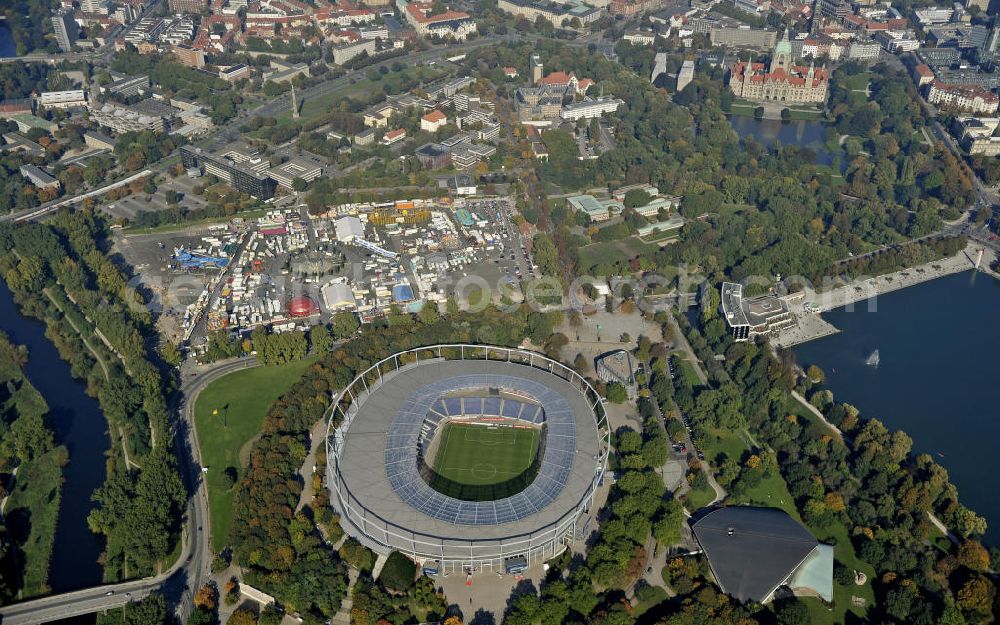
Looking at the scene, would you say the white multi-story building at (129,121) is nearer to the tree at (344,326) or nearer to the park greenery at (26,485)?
the park greenery at (26,485)

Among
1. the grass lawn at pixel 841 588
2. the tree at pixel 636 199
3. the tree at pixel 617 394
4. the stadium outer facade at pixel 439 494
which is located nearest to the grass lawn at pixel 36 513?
the stadium outer facade at pixel 439 494

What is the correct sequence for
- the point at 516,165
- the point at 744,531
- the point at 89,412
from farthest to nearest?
the point at 516,165 → the point at 89,412 → the point at 744,531

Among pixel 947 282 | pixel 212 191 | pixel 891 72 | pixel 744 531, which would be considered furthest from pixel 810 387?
pixel 891 72

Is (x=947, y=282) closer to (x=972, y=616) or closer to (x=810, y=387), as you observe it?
(x=810, y=387)

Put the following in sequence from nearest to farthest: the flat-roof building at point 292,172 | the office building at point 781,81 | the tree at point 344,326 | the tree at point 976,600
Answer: the tree at point 976,600 < the tree at point 344,326 < the flat-roof building at point 292,172 < the office building at point 781,81

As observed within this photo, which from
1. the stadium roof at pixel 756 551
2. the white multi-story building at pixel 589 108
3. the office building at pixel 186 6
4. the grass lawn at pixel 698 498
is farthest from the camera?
the office building at pixel 186 6

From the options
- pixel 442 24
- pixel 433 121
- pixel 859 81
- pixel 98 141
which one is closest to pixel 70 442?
pixel 98 141

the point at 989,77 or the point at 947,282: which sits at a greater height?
Result: the point at 989,77
